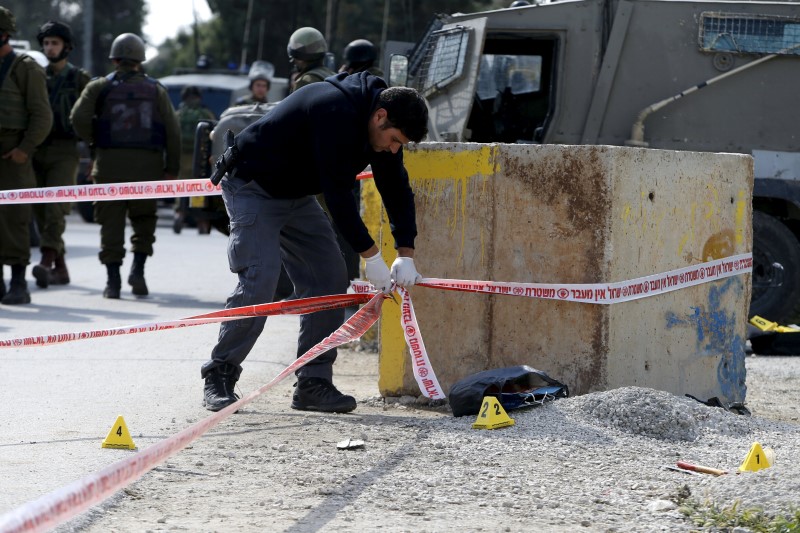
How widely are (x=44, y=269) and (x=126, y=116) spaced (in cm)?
166

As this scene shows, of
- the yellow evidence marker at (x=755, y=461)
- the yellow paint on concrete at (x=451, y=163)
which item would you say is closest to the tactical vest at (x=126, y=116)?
the yellow paint on concrete at (x=451, y=163)

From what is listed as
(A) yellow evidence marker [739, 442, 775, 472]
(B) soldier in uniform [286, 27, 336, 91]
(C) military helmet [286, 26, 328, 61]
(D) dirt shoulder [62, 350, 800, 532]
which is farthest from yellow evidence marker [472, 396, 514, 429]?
(C) military helmet [286, 26, 328, 61]

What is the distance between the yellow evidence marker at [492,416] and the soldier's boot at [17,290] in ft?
18.2

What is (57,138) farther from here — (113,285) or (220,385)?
(220,385)

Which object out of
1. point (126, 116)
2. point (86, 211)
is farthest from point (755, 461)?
point (86, 211)

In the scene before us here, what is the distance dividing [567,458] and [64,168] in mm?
7033

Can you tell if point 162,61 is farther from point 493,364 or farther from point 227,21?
point 493,364

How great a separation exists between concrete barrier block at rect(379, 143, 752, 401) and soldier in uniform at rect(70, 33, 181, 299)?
4756 mm

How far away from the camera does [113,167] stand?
10445 millimetres

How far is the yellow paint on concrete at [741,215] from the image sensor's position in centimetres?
639

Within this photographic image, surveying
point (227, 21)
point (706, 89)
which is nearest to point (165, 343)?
point (706, 89)

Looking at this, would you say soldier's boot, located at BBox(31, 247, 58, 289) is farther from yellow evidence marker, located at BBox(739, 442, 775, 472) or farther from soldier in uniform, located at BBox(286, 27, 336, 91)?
yellow evidence marker, located at BBox(739, 442, 775, 472)

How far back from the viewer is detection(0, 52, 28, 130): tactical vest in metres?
9.76

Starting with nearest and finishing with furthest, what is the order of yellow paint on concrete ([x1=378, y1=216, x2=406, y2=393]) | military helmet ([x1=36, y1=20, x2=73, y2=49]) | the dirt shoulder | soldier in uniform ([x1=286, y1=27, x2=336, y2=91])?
the dirt shoulder → yellow paint on concrete ([x1=378, y1=216, x2=406, y2=393]) → soldier in uniform ([x1=286, y1=27, x2=336, y2=91]) → military helmet ([x1=36, y1=20, x2=73, y2=49])
